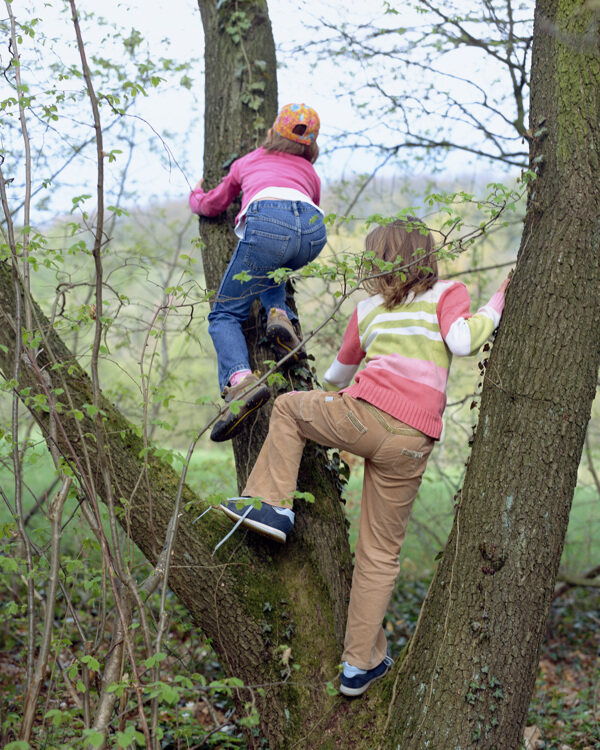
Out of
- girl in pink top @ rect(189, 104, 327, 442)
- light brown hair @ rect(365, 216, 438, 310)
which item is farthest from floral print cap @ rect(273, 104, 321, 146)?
Answer: light brown hair @ rect(365, 216, 438, 310)

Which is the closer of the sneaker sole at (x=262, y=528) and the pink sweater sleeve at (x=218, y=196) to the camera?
the sneaker sole at (x=262, y=528)

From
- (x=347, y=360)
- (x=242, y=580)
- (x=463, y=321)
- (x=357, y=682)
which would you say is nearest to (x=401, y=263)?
(x=463, y=321)

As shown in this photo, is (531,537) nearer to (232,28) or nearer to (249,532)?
(249,532)

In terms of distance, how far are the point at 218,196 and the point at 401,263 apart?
1156 millimetres

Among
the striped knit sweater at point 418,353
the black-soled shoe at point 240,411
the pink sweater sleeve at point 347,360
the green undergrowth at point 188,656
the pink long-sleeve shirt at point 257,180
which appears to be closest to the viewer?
the green undergrowth at point 188,656

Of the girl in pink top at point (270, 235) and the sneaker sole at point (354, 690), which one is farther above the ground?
the girl in pink top at point (270, 235)

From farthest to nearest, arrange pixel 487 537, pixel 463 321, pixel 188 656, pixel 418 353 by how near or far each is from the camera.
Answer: pixel 188 656 < pixel 418 353 < pixel 463 321 < pixel 487 537

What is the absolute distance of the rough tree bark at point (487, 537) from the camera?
94.7 inches

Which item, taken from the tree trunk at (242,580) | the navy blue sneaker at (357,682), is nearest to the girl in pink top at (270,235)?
the tree trunk at (242,580)

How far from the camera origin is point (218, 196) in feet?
11.5

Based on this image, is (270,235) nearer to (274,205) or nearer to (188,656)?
(274,205)

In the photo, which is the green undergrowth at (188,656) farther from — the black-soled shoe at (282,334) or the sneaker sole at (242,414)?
the black-soled shoe at (282,334)

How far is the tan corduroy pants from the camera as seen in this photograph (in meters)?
2.72

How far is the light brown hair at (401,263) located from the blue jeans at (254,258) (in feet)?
1.48
